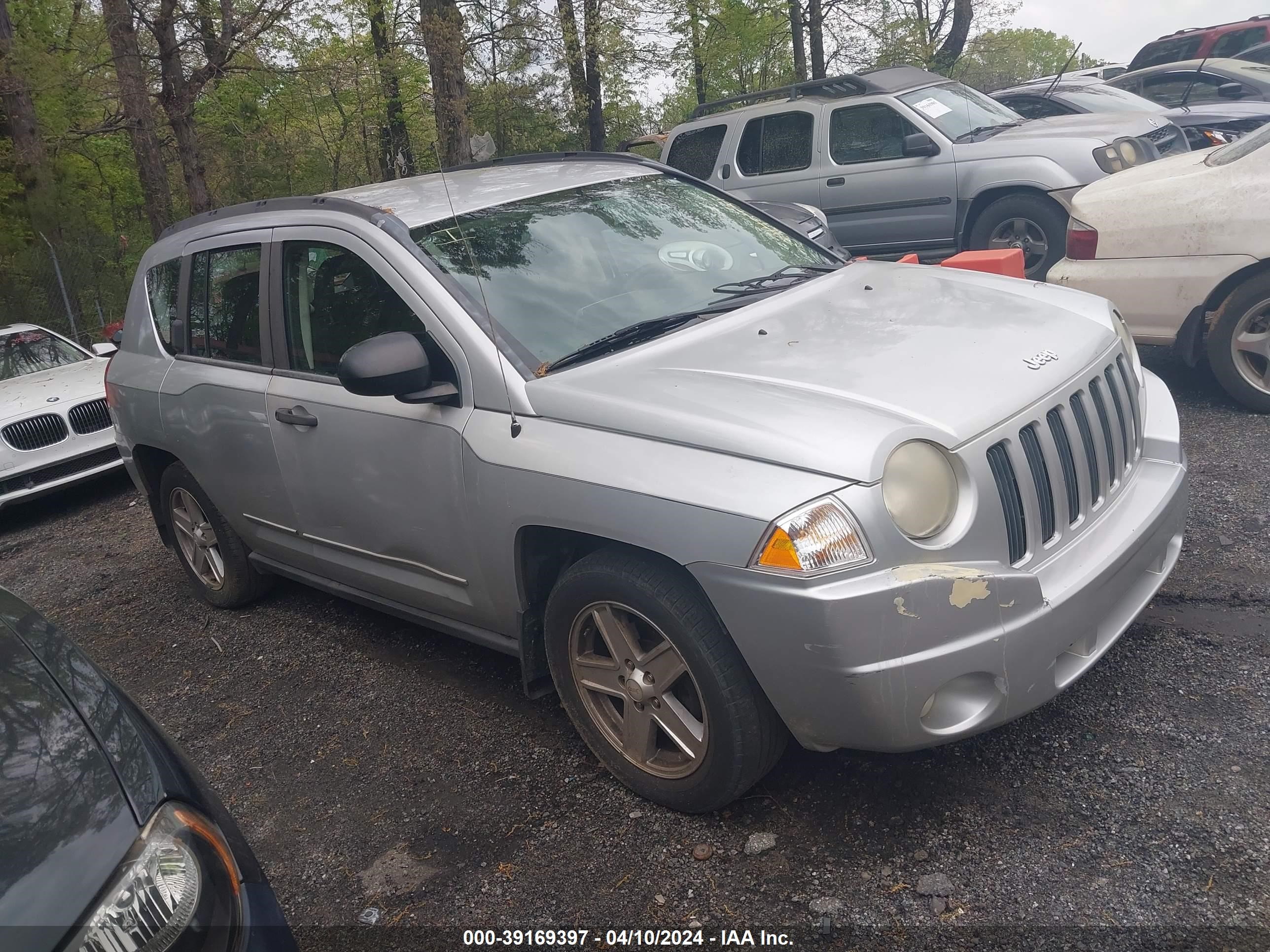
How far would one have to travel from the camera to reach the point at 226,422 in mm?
4309

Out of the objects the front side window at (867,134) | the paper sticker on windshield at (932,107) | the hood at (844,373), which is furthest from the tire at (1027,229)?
the hood at (844,373)

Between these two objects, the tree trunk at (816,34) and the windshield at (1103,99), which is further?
the tree trunk at (816,34)

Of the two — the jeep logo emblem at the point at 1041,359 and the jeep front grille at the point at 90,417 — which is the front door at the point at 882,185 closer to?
the jeep logo emblem at the point at 1041,359

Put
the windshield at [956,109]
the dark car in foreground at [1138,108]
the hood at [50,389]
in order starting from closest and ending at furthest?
the hood at [50,389] < the windshield at [956,109] < the dark car in foreground at [1138,108]

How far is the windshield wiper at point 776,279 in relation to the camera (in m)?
3.72

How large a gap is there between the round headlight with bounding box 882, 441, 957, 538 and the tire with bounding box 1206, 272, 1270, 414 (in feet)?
11.4

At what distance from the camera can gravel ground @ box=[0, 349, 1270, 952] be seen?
8.18 feet

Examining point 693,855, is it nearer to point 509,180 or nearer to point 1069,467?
point 1069,467

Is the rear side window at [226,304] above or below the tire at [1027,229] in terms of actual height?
above

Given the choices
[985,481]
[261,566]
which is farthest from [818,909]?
[261,566]

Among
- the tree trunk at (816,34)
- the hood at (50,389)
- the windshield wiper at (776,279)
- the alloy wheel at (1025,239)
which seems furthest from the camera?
the tree trunk at (816,34)

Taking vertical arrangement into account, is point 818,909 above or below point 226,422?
below

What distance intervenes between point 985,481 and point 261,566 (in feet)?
11.0

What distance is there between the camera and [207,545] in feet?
16.8
